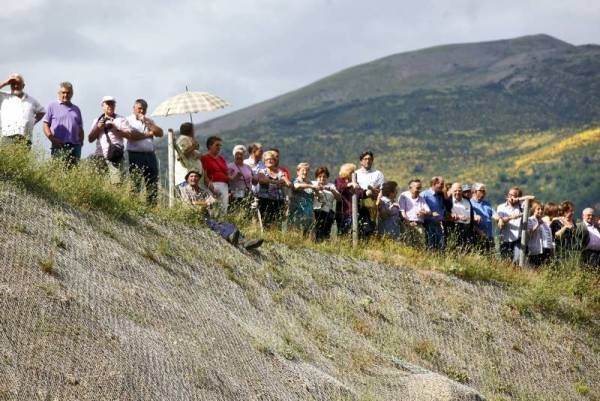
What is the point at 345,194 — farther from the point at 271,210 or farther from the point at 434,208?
the point at 434,208

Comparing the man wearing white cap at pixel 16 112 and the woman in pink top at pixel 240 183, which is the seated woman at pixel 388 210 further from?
the man wearing white cap at pixel 16 112

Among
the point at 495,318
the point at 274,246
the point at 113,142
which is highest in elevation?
the point at 113,142

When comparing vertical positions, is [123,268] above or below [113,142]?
below

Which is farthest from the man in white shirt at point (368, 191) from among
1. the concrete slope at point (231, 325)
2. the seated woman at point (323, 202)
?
the concrete slope at point (231, 325)

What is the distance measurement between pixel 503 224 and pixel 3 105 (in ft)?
24.4

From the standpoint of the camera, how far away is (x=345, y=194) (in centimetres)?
1842

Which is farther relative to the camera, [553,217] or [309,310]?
[553,217]

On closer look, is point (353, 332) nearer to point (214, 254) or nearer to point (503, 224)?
point (214, 254)

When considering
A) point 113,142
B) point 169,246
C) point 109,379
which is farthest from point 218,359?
point 113,142

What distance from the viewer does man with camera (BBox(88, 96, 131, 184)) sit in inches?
646

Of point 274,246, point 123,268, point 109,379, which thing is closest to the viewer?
point 109,379

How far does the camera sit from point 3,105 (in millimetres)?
15898

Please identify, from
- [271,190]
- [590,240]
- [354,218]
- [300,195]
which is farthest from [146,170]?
[590,240]

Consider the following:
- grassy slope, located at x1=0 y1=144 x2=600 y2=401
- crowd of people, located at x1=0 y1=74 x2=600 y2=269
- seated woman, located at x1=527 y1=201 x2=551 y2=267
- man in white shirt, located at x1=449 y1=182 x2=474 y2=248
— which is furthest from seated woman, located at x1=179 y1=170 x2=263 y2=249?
seated woman, located at x1=527 y1=201 x2=551 y2=267
